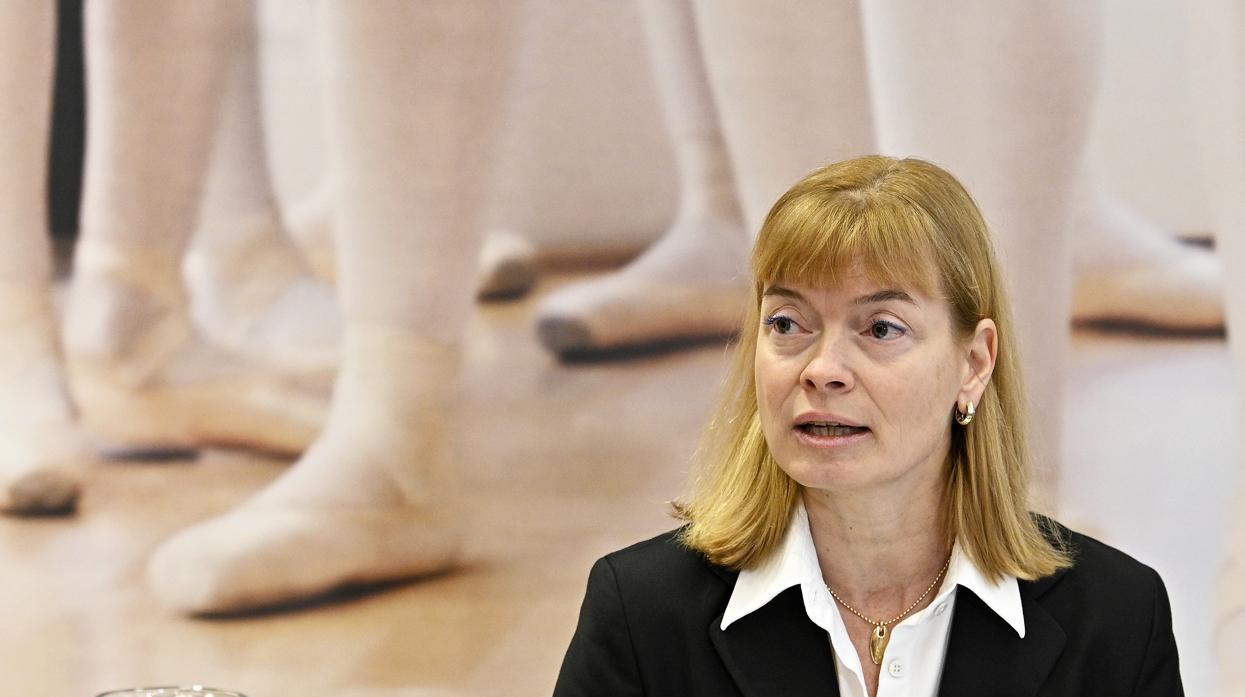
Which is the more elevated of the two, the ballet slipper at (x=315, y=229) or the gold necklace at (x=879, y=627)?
the ballet slipper at (x=315, y=229)

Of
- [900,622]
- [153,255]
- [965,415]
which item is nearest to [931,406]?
[965,415]

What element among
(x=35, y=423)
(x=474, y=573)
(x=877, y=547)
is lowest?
(x=474, y=573)

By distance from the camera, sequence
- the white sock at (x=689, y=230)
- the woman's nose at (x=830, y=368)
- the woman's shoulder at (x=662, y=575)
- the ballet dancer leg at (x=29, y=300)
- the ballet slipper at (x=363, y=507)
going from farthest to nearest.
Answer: the ballet dancer leg at (x=29, y=300)
the ballet slipper at (x=363, y=507)
the white sock at (x=689, y=230)
the woman's shoulder at (x=662, y=575)
the woman's nose at (x=830, y=368)

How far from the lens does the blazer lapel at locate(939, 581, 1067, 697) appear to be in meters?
1.50

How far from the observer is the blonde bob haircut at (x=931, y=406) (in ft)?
4.75

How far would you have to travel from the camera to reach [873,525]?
154cm

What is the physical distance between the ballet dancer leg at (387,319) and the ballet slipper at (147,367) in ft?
0.66

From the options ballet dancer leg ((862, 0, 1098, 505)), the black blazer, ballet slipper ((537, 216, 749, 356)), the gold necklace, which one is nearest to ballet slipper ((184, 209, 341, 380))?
ballet slipper ((537, 216, 749, 356))

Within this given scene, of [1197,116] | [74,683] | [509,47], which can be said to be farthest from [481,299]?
[1197,116]

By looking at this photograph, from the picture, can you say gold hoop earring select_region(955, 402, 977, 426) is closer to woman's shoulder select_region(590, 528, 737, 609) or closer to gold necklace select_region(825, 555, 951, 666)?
gold necklace select_region(825, 555, 951, 666)

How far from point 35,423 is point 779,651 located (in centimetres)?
197

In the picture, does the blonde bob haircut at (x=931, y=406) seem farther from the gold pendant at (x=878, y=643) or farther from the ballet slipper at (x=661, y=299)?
the ballet slipper at (x=661, y=299)

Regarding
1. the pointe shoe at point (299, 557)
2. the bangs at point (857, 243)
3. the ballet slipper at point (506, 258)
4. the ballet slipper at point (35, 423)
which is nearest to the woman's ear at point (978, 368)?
the bangs at point (857, 243)

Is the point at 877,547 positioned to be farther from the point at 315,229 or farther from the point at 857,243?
Answer: the point at 315,229
